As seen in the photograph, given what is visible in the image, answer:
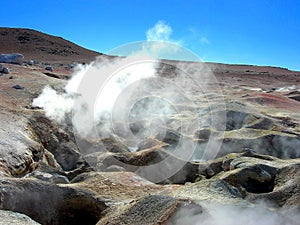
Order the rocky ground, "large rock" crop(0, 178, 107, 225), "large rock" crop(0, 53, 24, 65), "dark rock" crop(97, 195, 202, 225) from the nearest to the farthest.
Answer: "dark rock" crop(97, 195, 202, 225)
the rocky ground
"large rock" crop(0, 178, 107, 225)
"large rock" crop(0, 53, 24, 65)

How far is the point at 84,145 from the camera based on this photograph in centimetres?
2750

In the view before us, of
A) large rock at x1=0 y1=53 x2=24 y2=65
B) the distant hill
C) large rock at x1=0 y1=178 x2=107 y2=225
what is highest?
the distant hill

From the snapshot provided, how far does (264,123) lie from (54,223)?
79.9ft

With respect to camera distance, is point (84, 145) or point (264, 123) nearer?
point (84, 145)

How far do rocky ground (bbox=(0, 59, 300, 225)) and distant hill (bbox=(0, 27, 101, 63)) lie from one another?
215ft

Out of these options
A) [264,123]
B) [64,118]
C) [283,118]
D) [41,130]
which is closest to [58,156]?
[41,130]

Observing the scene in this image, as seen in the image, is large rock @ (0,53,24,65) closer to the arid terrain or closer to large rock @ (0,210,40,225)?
the arid terrain

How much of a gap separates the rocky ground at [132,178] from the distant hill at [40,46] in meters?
65.7

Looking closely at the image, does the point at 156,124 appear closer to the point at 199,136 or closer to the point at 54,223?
the point at 199,136

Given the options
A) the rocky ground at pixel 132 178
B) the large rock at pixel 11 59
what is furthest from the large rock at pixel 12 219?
the large rock at pixel 11 59

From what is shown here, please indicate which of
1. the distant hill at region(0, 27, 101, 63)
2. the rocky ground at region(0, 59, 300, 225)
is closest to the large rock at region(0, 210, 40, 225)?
the rocky ground at region(0, 59, 300, 225)

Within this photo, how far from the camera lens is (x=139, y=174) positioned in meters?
24.4

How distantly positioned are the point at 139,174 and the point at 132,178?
19.4ft

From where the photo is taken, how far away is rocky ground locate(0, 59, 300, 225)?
13.3 meters
